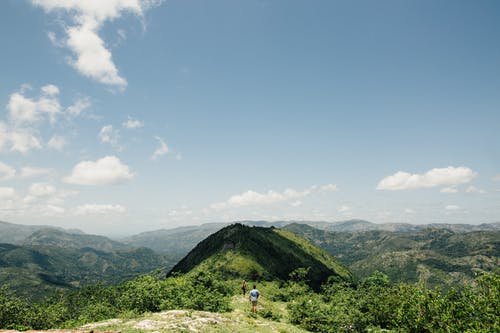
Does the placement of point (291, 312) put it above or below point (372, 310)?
above

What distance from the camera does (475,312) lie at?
29531 millimetres

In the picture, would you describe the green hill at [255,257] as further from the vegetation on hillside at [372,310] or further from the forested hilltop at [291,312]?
the vegetation on hillside at [372,310]

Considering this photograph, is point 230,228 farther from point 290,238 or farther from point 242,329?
point 242,329

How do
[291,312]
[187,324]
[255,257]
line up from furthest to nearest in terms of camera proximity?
[255,257] < [291,312] < [187,324]

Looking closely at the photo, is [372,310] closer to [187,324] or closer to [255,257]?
[187,324]

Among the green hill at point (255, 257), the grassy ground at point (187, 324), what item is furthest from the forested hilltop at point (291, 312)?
the green hill at point (255, 257)

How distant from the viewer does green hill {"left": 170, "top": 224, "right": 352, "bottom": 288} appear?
108119 millimetres

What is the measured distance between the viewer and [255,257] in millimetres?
117250

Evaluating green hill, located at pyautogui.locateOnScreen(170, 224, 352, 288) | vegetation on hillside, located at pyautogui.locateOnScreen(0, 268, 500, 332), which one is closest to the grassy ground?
vegetation on hillside, located at pyautogui.locateOnScreen(0, 268, 500, 332)

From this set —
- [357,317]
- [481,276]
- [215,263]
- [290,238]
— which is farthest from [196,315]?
[290,238]

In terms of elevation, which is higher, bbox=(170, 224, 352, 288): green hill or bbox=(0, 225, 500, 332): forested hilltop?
bbox=(0, 225, 500, 332): forested hilltop

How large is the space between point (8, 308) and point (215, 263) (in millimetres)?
65414

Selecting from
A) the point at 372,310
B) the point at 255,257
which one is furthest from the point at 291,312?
the point at 255,257

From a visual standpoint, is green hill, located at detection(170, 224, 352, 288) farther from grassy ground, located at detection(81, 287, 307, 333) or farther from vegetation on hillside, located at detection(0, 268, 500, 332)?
grassy ground, located at detection(81, 287, 307, 333)
